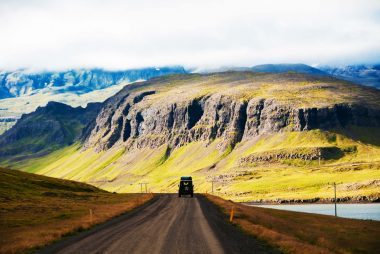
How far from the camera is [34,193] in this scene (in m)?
127

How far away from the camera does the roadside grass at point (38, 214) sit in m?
43.8

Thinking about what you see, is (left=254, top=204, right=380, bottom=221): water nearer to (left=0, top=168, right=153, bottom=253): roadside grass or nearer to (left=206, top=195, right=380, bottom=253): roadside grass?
(left=206, top=195, right=380, bottom=253): roadside grass

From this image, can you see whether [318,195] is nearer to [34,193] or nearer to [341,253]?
[34,193]

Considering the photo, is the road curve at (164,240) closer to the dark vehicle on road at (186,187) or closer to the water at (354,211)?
the dark vehicle on road at (186,187)

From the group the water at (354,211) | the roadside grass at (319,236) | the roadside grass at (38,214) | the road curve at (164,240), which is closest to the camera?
the road curve at (164,240)

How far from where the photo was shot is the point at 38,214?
250 ft

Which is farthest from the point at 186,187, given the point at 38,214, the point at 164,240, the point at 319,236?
the point at 164,240

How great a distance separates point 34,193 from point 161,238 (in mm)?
95607

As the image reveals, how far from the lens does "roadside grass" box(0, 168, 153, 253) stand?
1726 inches

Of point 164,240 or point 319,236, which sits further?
point 319,236

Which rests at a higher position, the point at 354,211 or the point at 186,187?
the point at 186,187

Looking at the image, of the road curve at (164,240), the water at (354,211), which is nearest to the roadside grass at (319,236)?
the road curve at (164,240)

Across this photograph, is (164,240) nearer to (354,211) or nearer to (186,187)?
(186,187)

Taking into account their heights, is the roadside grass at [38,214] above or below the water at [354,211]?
above
